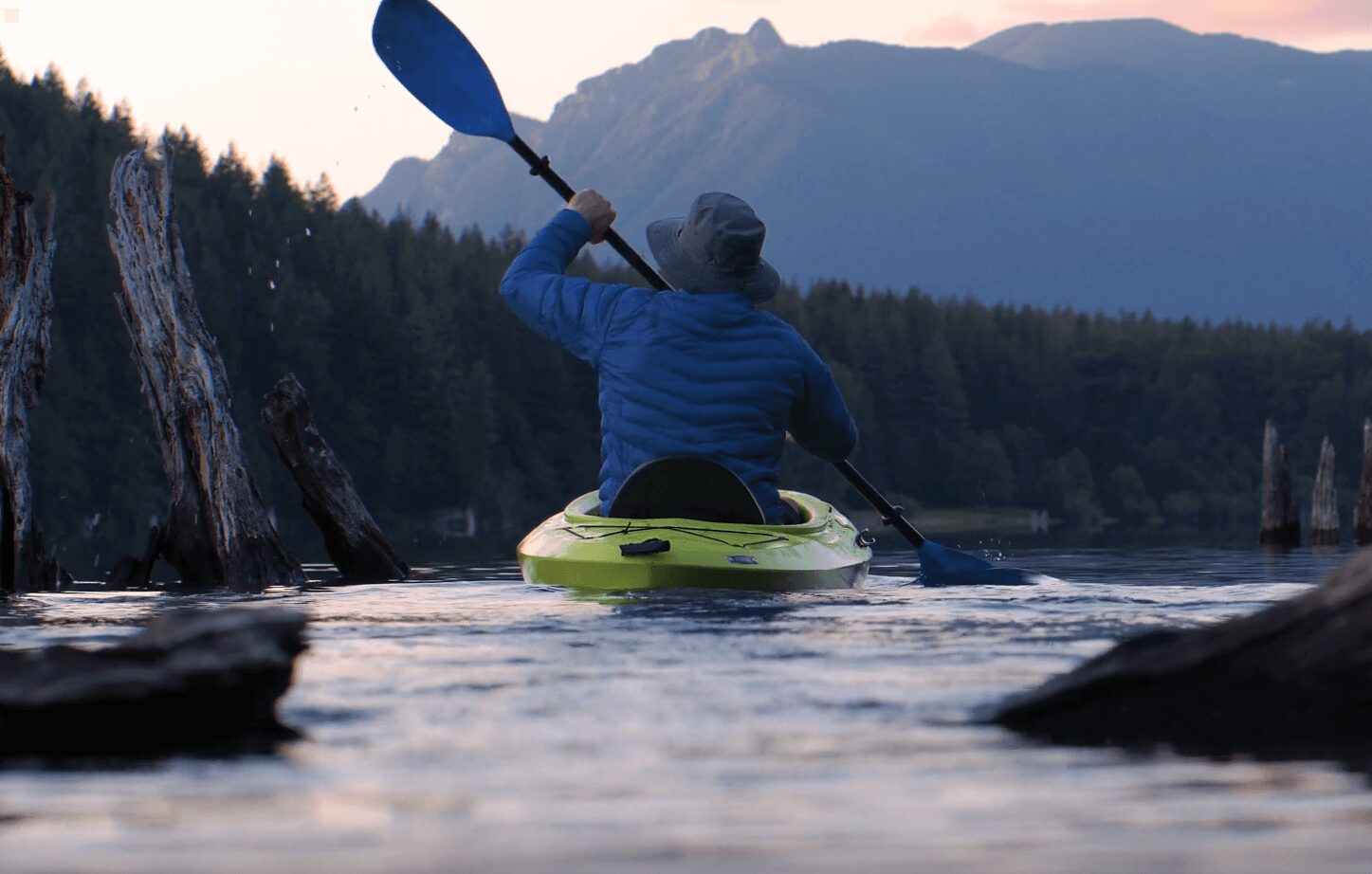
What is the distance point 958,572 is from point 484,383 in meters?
80.6

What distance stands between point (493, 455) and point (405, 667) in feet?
286

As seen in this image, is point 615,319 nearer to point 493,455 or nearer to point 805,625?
point 805,625

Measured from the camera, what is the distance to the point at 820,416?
10094 millimetres

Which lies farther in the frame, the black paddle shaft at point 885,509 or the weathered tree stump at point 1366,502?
the weathered tree stump at point 1366,502

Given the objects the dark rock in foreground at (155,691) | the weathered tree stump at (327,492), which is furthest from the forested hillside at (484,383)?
the dark rock in foreground at (155,691)

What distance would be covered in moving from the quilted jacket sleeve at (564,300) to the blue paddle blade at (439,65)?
3.06 meters

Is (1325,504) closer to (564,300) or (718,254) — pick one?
(718,254)

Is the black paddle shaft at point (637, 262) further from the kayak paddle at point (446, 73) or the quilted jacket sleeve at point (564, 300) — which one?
the quilted jacket sleeve at point (564, 300)

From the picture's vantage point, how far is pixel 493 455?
92688 millimetres

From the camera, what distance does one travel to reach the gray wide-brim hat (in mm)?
9406

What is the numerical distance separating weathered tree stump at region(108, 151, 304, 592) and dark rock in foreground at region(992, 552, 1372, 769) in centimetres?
891

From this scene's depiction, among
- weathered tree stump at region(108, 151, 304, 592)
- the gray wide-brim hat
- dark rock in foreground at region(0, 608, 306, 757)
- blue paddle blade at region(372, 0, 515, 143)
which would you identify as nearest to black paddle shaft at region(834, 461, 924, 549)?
blue paddle blade at region(372, 0, 515, 143)

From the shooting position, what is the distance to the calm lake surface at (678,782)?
3188mm

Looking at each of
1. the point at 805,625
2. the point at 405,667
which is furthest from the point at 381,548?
the point at 405,667
